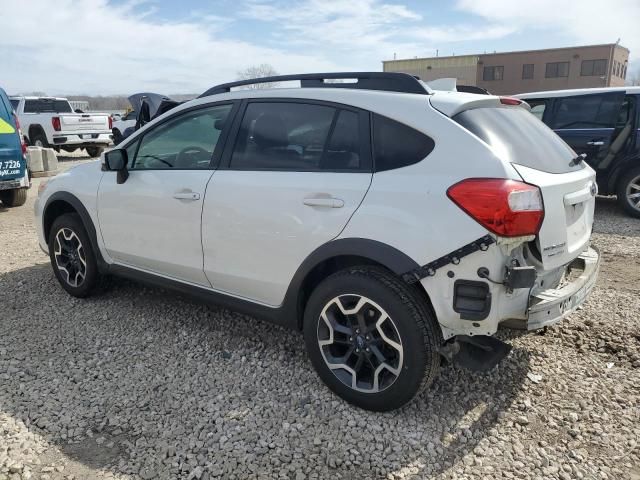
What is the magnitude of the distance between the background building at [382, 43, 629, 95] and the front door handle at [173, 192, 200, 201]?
52.0 metres

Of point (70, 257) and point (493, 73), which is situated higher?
point (493, 73)

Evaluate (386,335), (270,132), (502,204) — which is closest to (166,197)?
(270,132)

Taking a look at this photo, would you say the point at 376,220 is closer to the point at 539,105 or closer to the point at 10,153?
the point at 539,105

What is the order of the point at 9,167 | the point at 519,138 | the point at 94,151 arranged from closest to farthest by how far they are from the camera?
the point at 519,138
the point at 9,167
the point at 94,151

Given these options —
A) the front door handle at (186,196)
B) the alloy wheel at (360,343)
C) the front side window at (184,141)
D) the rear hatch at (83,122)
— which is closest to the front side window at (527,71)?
the rear hatch at (83,122)

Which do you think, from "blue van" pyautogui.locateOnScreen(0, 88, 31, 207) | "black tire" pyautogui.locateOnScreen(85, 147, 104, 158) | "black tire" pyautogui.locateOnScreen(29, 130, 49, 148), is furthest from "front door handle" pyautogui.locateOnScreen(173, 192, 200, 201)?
"black tire" pyautogui.locateOnScreen(85, 147, 104, 158)

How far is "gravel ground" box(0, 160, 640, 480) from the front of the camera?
251 cm

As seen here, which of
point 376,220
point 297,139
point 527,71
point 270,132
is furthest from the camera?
point 527,71

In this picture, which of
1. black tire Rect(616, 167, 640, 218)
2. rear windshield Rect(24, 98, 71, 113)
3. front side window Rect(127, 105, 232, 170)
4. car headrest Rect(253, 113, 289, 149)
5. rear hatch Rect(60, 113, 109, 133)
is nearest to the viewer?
car headrest Rect(253, 113, 289, 149)

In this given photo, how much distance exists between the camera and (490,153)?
8.17ft

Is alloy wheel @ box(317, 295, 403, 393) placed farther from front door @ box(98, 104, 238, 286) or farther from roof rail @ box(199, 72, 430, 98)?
roof rail @ box(199, 72, 430, 98)

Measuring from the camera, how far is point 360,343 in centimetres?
284

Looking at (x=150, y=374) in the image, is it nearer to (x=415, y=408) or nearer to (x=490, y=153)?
(x=415, y=408)

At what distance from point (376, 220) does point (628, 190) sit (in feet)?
21.0
